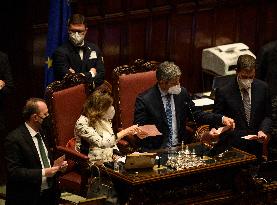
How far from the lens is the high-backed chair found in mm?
7500

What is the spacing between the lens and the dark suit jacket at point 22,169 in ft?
19.5

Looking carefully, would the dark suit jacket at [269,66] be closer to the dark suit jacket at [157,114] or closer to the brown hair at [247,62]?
the brown hair at [247,62]

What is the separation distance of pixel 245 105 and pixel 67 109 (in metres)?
1.59

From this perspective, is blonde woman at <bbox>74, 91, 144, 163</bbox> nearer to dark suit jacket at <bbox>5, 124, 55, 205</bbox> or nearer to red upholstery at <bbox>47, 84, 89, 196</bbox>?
red upholstery at <bbox>47, 84, 89, 196</bbox>

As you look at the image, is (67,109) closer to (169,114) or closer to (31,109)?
(169,114)

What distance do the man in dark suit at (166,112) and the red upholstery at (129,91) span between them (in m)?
0.59

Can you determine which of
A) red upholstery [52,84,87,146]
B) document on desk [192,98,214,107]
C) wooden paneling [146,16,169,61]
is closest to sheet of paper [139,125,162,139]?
red upholstery [52,84,87,146]

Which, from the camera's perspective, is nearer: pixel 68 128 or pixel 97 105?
pixel 97 105

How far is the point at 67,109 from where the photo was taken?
7.02 m

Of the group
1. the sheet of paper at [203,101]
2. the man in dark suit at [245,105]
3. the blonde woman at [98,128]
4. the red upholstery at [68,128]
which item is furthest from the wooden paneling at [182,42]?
the blonde woman at [98,128]

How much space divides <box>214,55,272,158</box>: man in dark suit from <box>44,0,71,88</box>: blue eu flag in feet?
5.47

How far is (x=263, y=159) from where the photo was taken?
7352mm

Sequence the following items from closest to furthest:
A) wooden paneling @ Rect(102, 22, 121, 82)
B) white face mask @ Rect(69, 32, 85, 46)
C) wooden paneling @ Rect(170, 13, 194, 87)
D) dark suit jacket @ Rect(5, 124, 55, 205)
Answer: dark suit jacket @ Rect(5, 124, 55, 205) → white face mask @ Rect(69, 32, 85, 46) → wooden paneling @ Rect(102, 22, 121, 82) → wooden paneling @ Rect(170, 13, 194, 87)

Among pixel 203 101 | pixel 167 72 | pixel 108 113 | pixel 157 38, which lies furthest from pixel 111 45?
pixel 108 113
